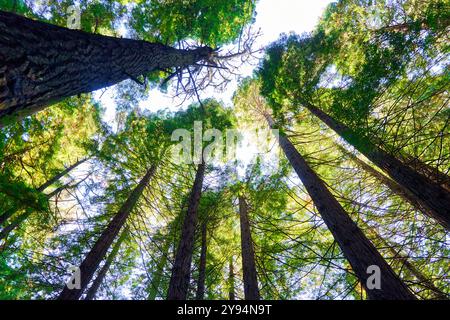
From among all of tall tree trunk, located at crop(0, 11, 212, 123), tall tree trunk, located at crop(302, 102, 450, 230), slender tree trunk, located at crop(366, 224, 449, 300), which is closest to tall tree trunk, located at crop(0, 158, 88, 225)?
tall tree trunk, located at crop(0, 11, 212, 123)

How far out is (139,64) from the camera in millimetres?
4828

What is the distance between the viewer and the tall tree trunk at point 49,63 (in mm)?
2029

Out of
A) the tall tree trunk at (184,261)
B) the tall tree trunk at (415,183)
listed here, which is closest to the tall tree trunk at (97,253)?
the tall tree trunk at (184,261)

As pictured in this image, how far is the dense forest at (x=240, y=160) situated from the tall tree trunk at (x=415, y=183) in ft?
0.10

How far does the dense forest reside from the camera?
4555 millimetres

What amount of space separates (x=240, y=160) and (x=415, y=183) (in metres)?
6.00

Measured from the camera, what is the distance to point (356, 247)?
412 centimetres

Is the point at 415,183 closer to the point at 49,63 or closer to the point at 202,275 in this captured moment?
the point at 49,63

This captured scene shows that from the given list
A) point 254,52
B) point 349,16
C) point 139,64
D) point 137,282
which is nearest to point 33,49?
point 139,64

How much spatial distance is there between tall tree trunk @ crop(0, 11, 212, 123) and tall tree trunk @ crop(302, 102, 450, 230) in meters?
4.78

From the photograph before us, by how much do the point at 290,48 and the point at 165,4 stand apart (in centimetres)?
456

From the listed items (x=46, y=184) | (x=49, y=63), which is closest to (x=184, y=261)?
(x=49, y=63)

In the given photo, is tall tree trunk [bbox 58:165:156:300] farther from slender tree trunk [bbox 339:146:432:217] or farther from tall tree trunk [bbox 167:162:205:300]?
slender tree trunk [bbox 339:146:432:217]
